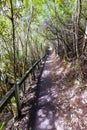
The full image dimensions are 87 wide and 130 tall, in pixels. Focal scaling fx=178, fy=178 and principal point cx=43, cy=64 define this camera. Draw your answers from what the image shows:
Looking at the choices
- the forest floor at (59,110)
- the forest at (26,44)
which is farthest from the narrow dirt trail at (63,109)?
the forest at (26,44)

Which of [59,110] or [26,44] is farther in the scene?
[26,44]

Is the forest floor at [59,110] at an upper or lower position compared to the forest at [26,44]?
lower

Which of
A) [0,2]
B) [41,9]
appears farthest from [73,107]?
[41,9]

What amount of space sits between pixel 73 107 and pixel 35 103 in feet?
4.78

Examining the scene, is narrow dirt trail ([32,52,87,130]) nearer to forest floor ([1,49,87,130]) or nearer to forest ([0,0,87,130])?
forest floor ([1,49,87,130])

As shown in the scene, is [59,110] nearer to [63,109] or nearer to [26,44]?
[63,109]

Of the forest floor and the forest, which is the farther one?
the forest

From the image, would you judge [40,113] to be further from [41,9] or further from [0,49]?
[41,9]

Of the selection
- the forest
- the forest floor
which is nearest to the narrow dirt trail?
the forest floor

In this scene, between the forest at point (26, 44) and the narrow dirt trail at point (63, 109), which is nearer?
the narrow dirt trail at point (63, 109)

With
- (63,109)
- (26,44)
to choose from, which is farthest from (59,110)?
(26,44)

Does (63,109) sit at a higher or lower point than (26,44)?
lower

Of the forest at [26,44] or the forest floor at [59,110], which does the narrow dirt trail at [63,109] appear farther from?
the forest at [26,44]

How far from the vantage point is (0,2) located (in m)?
4.95
